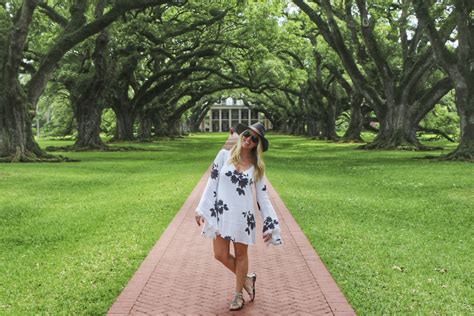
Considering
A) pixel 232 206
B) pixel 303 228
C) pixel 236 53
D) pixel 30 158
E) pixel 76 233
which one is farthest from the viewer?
pixel 236 53

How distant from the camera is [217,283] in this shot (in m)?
5.82

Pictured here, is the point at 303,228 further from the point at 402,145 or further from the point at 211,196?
the point at 402,145

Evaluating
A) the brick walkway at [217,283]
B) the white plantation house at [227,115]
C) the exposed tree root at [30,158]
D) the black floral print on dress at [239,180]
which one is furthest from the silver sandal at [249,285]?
the white plantation house at [227,115]

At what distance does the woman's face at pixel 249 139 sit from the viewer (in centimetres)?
491

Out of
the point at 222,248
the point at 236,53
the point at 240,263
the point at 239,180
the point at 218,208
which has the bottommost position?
the point at 240,263

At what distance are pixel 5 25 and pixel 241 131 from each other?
70.6 ft

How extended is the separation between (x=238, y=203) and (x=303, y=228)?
4082 millimetres

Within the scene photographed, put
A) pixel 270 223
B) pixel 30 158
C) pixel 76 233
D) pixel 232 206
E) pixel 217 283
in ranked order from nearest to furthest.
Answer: pixel 232 206
pixel 270 223
pixel 217 283
pixel 76 233
pixel 30 158

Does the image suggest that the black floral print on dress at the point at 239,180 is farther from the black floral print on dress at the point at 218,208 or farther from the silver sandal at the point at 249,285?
the silver sandal at the point at 249,285

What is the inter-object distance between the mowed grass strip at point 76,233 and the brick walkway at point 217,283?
10.4 inches

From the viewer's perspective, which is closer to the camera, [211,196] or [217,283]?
[211,196]

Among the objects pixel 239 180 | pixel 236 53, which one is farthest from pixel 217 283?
pixel 236 53

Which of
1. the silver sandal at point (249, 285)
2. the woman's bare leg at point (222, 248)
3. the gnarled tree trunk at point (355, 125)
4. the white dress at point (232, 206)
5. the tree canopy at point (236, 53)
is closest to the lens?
the white dress at point (232, 206)

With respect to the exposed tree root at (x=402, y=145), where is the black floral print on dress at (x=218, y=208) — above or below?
above
